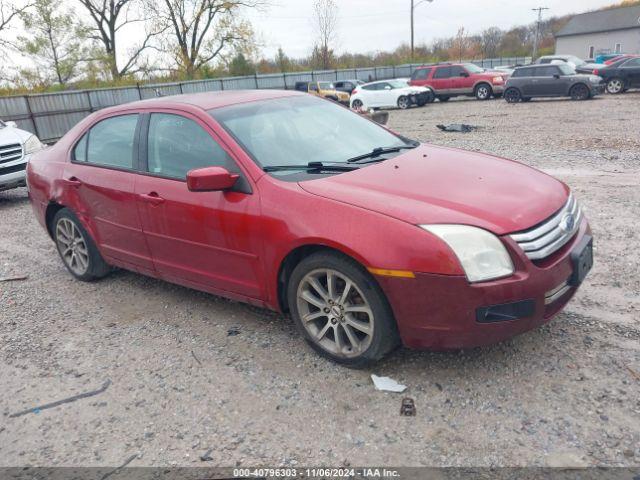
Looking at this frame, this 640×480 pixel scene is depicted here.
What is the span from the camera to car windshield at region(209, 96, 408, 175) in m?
3.66

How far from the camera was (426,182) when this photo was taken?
3.23 meters

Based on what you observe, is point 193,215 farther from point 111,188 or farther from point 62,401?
point 62,401

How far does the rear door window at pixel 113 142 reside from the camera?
4312 mm

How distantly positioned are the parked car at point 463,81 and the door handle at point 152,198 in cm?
2299

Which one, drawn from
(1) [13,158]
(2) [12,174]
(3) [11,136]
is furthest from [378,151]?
(3) [11,136]

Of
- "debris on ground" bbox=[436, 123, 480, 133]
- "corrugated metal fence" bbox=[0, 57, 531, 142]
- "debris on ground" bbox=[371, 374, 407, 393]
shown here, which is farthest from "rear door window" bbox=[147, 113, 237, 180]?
"corrugated metal fence" bbox=[0, 57, 531, 142]

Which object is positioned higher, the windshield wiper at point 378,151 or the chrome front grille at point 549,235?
the windshield wiper at point 378,151

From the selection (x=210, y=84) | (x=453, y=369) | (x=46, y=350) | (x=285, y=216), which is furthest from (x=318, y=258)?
(x=210, y=84)

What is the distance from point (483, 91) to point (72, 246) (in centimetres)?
2282

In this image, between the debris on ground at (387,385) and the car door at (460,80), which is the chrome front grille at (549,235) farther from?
the car door at (460,80)

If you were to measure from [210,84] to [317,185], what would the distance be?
90.2 feet

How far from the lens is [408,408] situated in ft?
9.47

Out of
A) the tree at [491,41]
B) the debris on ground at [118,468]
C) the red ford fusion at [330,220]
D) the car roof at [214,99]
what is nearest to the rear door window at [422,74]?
the red ford fusion at [330,220]

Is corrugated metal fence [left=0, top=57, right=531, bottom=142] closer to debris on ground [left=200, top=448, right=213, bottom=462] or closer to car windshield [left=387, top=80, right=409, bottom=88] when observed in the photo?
car windshield [left=387, top=80, right=409, bottom=88]
